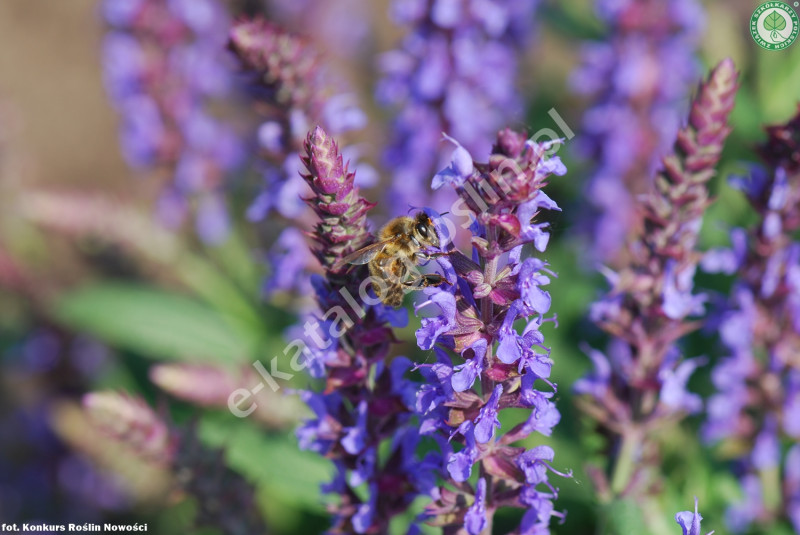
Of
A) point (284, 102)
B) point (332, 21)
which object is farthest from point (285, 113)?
point (332, 21)

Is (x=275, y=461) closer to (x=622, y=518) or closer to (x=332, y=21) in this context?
(x=622, y=518)

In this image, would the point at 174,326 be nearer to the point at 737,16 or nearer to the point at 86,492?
the point at 86,492

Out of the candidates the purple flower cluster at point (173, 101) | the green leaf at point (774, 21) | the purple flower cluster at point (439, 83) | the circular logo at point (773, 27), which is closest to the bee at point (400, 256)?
the purple flower cluster at point (439, 83)

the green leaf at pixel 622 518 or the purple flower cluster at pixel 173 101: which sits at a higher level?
the purple flower cluster at pixel 173 101

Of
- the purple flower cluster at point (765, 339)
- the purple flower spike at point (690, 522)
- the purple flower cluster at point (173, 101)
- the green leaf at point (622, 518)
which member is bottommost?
the purple flower spike at point (690, 522)

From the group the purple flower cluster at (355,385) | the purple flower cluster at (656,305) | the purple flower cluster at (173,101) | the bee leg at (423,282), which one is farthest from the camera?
the purple flower cluster at (173,101)

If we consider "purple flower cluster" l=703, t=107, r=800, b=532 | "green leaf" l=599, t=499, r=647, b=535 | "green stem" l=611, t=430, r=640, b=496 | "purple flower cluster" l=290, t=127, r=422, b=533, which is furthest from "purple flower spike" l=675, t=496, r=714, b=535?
"purple flower cluster" l=703, t=107, r=800, b=532

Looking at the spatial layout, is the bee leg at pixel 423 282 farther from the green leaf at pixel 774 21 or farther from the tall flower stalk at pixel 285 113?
the green leaf at pixel 774 21
